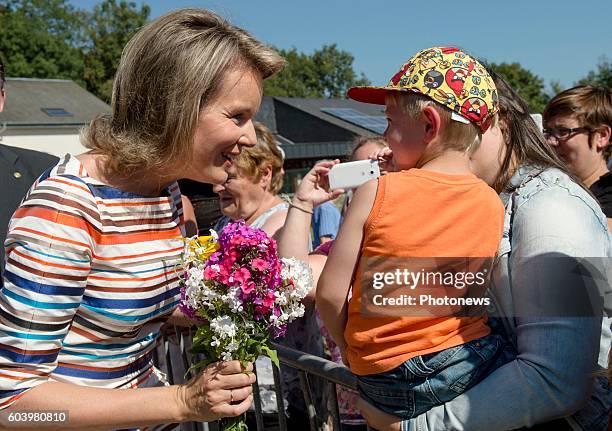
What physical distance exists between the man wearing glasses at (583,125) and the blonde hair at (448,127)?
7.81 feet

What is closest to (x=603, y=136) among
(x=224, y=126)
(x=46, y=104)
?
(x=224, y=126)

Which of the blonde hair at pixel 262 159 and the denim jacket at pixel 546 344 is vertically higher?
the blonde hair at pixel 262 159

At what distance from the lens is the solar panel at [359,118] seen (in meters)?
26.7

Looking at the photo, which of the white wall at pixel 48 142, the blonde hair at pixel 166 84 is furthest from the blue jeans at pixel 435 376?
the white wall at pixel 48 142

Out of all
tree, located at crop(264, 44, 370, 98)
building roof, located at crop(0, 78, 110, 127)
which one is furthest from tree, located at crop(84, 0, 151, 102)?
tree, located at crop(264, 44, 370, 98)

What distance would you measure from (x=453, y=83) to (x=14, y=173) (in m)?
2.01

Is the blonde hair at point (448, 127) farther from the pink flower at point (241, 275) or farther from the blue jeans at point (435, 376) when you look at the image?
the pink flower at point (241, 275)

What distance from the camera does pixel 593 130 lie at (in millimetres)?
3975

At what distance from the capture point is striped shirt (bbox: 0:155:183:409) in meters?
1.58

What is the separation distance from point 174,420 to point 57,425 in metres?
0.31

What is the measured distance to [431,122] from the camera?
185 centimetres

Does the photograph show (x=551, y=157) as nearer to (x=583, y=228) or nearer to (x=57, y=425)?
(x=583, y=228)

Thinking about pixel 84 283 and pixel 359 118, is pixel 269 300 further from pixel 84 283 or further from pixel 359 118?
pixel 359 118

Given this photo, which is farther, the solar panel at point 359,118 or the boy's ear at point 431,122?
the solar panel at point 359,118
